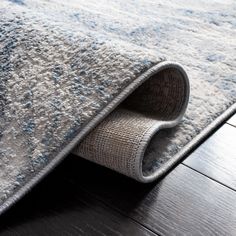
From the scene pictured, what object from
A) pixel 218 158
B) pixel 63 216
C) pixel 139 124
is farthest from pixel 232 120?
pixel 63 216

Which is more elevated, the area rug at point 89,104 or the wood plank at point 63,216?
the area rug at point 89,104

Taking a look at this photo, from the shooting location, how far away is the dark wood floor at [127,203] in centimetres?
58

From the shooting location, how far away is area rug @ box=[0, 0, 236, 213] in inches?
24.2

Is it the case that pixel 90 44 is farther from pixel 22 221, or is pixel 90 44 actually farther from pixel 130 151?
pixel 22 221

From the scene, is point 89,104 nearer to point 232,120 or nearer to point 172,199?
point 172,199

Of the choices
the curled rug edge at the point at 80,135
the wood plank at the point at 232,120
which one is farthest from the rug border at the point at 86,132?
the wood plank at the point at 232,120

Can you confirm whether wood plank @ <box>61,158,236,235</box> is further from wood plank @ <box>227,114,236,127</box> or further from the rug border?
wood plank @ <box>227,114,236,127</box>

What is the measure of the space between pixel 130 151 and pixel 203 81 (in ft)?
1.33

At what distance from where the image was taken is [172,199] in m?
0.62

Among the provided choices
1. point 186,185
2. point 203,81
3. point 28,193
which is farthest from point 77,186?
point 203,81

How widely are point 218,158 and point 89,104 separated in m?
0.27

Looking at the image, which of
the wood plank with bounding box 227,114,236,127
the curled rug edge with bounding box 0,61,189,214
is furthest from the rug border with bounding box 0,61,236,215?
the wood plank with bounding box 227,114,236,127

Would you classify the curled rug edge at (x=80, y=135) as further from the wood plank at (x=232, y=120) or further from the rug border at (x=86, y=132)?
the wood plank at (x=232, y=120)

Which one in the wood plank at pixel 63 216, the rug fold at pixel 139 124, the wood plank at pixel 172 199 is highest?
the rug fold at pixel 139 124
